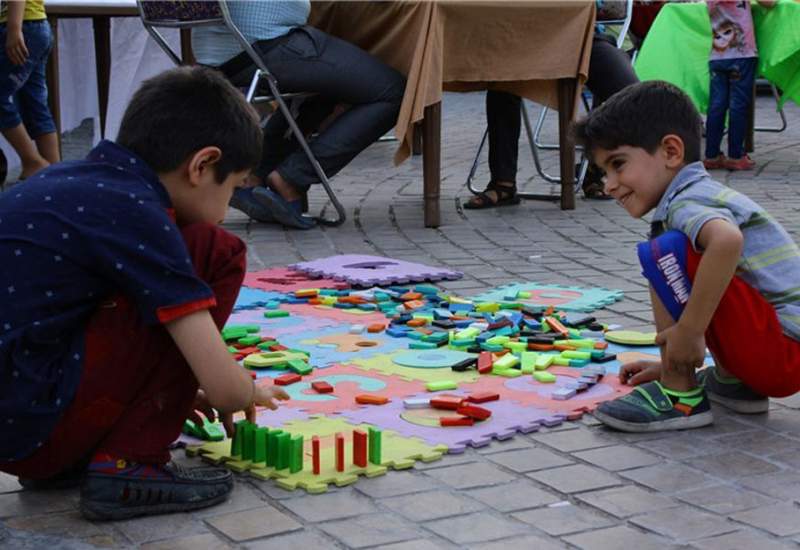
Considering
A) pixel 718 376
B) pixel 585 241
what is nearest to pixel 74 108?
pixel 585 241

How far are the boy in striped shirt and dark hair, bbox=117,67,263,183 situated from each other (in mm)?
1086

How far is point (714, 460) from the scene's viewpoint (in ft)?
9.64

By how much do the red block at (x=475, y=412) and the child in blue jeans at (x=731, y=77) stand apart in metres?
5.95

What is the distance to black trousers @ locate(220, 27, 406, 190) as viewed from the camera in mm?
6230

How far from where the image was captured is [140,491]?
2.57m

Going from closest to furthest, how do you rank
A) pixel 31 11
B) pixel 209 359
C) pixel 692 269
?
1. pixel 209 359
2. pixel 692 269
3. pixel 31 11

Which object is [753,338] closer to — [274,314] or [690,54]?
[274,314]

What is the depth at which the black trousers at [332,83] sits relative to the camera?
6.23 m

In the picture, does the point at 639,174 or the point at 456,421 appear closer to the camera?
the point at 456,421

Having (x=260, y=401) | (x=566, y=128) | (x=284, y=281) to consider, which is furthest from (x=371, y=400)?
(x=566, y=128)

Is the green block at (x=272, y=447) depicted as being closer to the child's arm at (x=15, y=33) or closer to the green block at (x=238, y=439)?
the green block at (x=238, y=439)

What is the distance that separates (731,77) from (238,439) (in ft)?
22.5

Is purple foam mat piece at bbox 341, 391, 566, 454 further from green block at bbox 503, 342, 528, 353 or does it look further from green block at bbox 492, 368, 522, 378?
green block at bbox 503, 342, 528, 353

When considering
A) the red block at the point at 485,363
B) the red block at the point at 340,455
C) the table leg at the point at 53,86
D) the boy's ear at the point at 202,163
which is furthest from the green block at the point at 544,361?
the table leg at the point at 53,86
